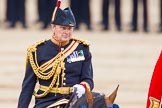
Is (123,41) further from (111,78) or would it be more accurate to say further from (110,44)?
(111,78)

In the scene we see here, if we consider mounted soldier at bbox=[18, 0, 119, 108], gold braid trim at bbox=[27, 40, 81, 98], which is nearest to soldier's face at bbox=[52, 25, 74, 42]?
mounted soldier at bbox=[18, 0, 119, 108]

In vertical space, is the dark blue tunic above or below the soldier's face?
below

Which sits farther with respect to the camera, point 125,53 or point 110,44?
point 110,44

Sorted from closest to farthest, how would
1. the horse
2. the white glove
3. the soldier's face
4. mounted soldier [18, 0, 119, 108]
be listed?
the horse → the white glove → the soldier's face → mounted soldier [18, 0, 119, 108]

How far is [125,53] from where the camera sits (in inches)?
642

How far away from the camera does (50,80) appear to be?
7.47m

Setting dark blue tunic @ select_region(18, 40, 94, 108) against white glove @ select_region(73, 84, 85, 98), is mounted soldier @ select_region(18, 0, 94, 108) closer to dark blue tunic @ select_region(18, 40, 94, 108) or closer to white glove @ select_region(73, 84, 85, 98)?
dark blue tunic @ select_region(18, 40, 94, 108)

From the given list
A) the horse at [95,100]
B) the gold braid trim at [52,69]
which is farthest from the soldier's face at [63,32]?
the horse at [95,100]

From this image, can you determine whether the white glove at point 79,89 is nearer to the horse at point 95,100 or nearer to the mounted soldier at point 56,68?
the mounted soldier at point 56,68

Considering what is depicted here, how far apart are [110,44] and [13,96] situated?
500 centimetres

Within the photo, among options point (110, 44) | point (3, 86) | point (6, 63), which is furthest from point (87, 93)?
point (110, 44)

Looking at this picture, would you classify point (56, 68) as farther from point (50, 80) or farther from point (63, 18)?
Result: point (63, 18)

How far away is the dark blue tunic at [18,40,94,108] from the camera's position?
292 inches

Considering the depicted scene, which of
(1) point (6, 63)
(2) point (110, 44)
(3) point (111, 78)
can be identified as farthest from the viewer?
(2) point (110, 44)
